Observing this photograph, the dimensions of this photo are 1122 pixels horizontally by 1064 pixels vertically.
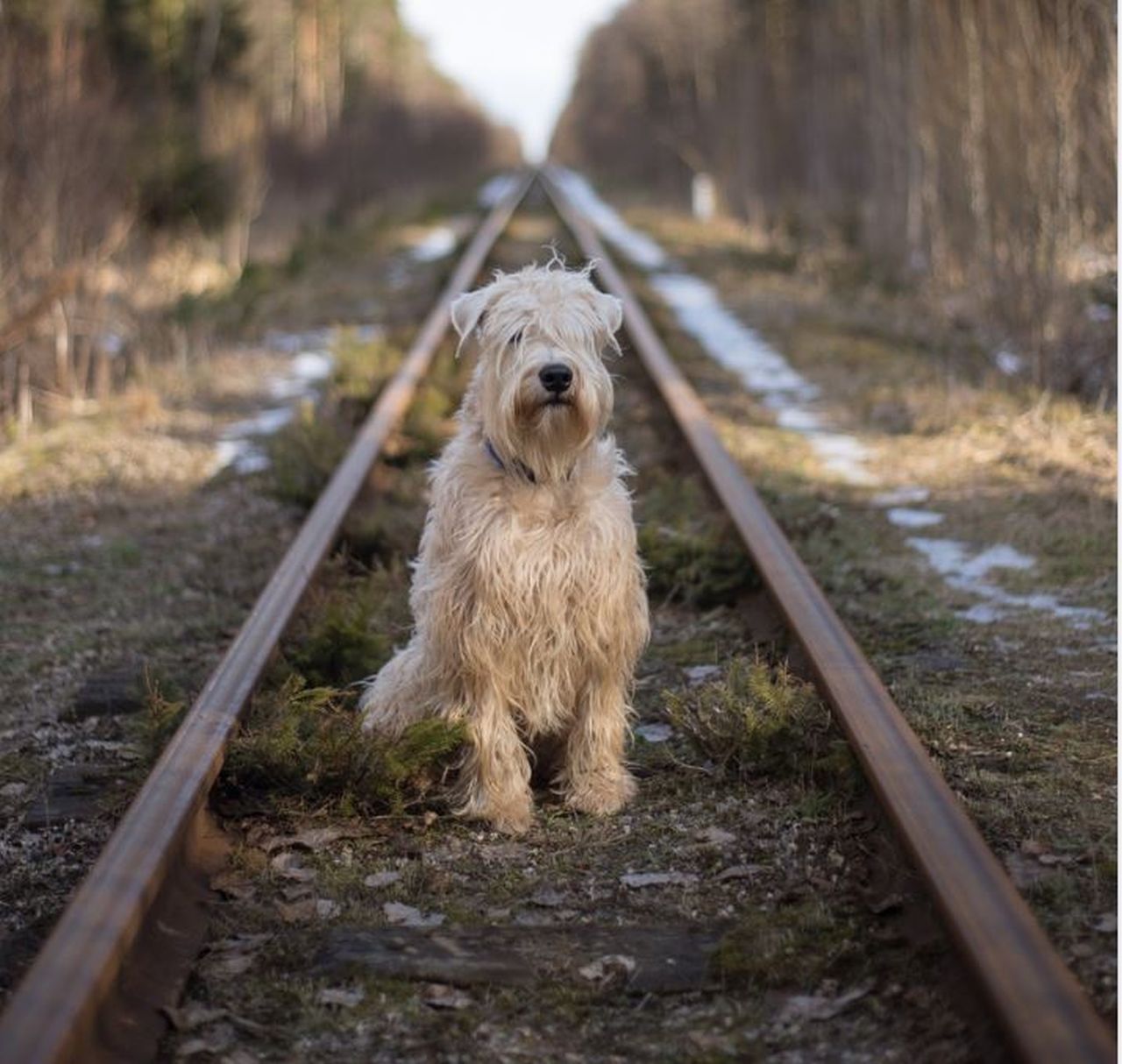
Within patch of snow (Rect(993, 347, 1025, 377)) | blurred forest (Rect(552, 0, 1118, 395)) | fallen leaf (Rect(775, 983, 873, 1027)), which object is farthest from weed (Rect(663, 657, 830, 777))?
patch of snow (Rect(993, 347, 1025, 377))

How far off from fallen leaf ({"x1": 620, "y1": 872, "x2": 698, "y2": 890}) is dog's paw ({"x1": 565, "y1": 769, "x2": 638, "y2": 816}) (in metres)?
0.46

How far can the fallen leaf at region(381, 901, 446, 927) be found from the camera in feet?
12.7

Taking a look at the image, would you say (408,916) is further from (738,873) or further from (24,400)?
(24,400)

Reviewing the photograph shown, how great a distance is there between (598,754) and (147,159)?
15.8 meters

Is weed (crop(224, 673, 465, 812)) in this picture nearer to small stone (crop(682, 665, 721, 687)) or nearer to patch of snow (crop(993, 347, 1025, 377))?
small stone (crop(682, 665, 721, 687))

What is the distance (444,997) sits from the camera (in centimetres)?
351

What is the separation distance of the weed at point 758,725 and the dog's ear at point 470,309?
1226 millimetres

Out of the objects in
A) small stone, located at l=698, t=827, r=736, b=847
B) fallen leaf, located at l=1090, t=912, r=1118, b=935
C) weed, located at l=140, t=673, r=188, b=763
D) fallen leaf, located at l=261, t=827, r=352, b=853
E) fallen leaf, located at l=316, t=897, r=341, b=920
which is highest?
weed, located at l=140, t=673, r=188, b=763

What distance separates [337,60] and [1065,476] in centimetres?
3717

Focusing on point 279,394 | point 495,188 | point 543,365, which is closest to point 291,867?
point 543,365

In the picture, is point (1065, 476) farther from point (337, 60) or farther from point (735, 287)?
point (337, 60)

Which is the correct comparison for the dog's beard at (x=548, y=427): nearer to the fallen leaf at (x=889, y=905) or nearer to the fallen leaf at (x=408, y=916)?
the fallen leaf at (x=408, y=916)

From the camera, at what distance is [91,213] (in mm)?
13438

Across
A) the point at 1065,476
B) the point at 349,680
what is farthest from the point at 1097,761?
the point at 1065,476
